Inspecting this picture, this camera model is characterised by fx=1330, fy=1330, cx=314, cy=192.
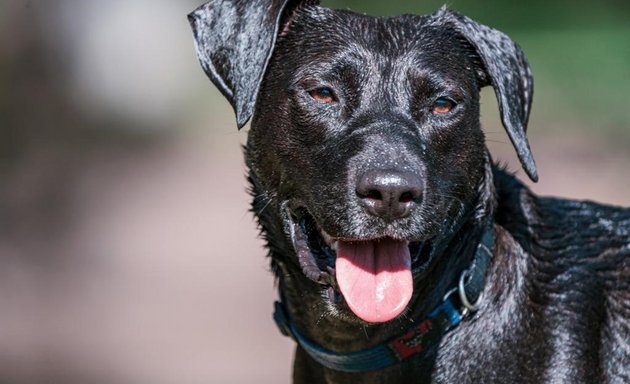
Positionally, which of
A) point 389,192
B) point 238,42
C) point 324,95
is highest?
point 238,42

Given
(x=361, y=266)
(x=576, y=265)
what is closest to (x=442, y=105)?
(x=361, y=266)

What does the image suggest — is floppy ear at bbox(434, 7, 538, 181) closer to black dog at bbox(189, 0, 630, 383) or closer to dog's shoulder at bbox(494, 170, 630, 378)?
black dog at bbox(189, 0, 630, 383)

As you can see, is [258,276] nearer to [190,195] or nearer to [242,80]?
[190,195]

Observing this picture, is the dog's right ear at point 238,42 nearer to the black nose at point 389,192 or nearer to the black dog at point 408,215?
the black dog at point 408,215

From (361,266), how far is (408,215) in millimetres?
249

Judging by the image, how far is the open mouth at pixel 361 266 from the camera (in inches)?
172

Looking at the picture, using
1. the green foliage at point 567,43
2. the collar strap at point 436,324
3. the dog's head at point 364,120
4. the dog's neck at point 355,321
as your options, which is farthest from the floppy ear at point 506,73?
the green foliage at point 567,43

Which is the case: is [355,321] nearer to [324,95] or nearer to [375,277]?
[375,277]

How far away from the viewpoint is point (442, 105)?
4.62 meters

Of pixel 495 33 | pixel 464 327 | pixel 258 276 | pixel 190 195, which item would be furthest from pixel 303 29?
pixel 190 195

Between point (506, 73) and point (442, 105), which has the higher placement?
point (506, 73)

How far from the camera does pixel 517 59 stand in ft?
15.8

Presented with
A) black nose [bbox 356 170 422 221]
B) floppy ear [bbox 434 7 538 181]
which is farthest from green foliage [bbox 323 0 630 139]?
black nose [bbox 356 170 422 221]

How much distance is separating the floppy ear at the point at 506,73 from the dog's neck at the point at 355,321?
0.57 ft
